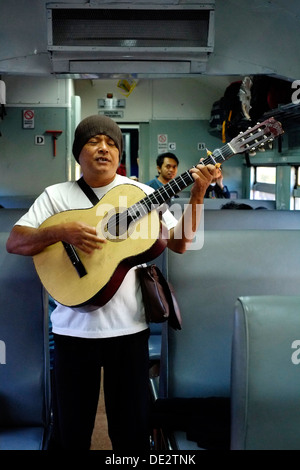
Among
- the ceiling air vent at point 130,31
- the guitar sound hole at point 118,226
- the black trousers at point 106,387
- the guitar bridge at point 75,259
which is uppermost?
the ceiling air vent at point 130,31

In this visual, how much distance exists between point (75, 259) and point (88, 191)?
27cm

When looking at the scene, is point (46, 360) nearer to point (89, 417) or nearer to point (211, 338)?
point (89, 417)

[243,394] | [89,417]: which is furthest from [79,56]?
[243,394]

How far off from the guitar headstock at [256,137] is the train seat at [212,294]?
47 cm

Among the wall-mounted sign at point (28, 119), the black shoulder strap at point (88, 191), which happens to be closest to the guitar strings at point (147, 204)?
the black shoulder strap at point (88, 191)

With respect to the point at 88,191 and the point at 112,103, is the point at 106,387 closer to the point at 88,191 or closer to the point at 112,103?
the point at 88,191

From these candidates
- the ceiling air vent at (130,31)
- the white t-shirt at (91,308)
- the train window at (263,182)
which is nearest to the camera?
the white t-shirt at (91,308)

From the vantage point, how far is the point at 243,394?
128 cm

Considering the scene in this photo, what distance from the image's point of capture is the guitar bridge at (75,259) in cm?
193

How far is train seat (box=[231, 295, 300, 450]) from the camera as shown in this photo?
1280 millimetres

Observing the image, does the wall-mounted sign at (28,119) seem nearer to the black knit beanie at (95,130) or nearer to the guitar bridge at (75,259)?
the black knit beanie at (95,130)

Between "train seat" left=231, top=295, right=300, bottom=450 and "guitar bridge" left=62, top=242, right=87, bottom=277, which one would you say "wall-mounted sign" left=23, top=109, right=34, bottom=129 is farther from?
"train seat" left=231, top=295, right=300, bottom=450

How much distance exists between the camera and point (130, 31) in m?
3.62

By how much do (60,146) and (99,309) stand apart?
5.65 meters
